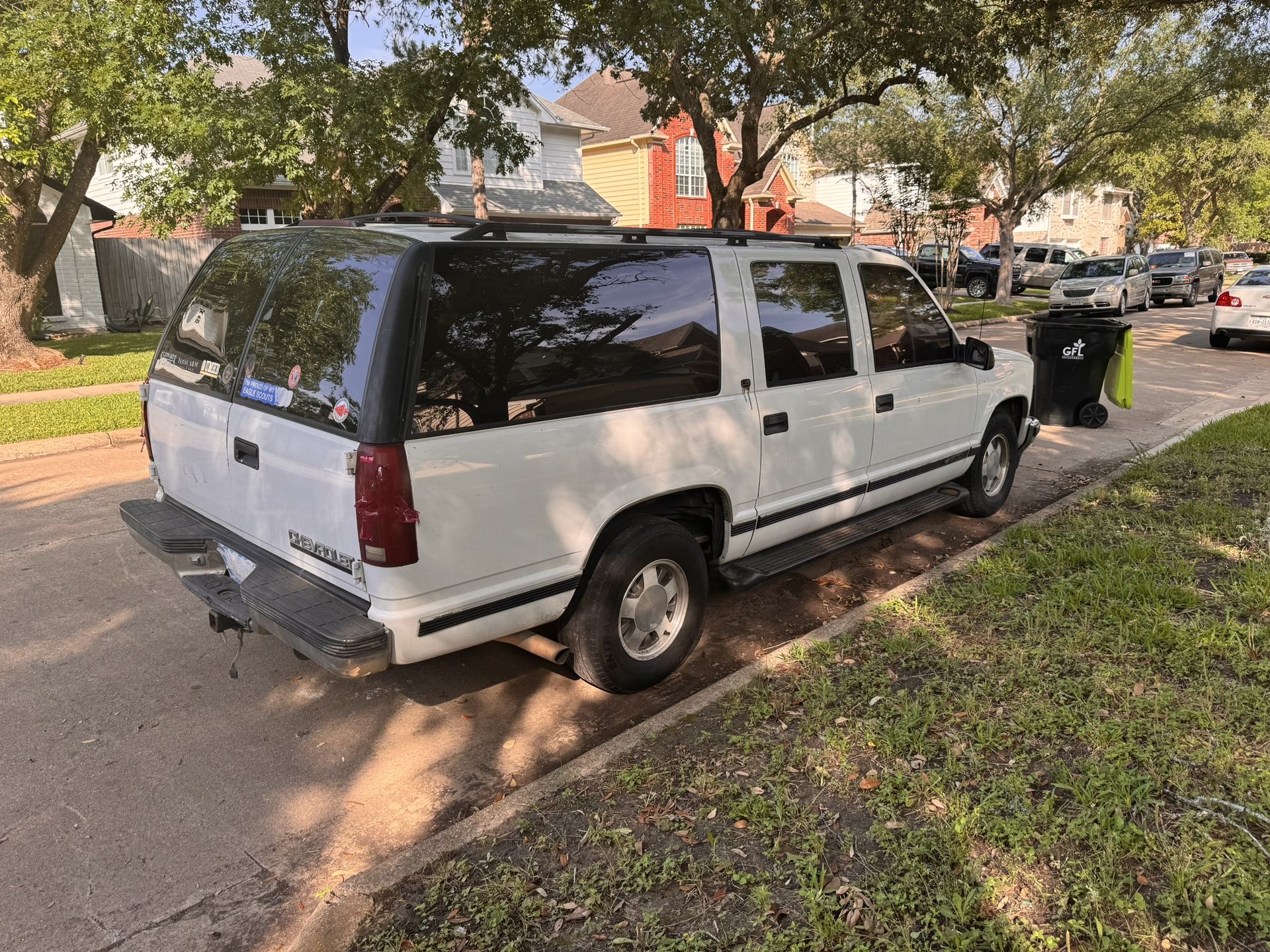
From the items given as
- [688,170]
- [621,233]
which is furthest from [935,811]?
[688,170]

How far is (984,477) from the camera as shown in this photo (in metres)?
6.62

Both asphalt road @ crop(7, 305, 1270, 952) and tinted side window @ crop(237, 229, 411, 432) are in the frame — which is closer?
asphalt road @ crop(7, 305, 1270, 952)

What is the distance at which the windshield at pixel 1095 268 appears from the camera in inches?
992

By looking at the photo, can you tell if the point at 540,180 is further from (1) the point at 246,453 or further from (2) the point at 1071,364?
(1) the point at 246,453

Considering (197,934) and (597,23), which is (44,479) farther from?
(597,23)

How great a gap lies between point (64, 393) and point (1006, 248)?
24269mm

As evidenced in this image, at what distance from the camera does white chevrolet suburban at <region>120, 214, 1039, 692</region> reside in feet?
10.6

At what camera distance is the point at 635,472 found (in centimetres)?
385

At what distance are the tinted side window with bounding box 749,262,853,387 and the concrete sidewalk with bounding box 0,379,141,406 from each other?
10.5 m

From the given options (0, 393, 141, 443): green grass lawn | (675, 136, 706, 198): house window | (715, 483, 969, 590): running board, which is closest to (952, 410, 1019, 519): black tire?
(715, 483, 969, 590): running board

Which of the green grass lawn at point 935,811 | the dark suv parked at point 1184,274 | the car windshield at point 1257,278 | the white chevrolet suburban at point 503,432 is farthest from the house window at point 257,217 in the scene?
the dark suv parked at point 1184,274

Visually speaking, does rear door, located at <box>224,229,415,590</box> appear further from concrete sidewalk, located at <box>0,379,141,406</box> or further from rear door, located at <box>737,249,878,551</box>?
concrete sidewalk, located at <box>0,379,141,406</box>

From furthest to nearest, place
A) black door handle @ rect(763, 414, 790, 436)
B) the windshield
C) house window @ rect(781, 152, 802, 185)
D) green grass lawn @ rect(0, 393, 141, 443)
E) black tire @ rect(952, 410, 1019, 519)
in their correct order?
house window @ rect(781, 152, 802, 185), the windshield, green grass lawn @ rect(0, 393, 141, 443), black tire @ rect(952, 410, 1019, 519), black door handle @ rect(763, 414, 790, 436)

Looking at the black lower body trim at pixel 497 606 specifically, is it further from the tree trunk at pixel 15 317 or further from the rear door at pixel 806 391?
the tree trunk at pixel 15 317
